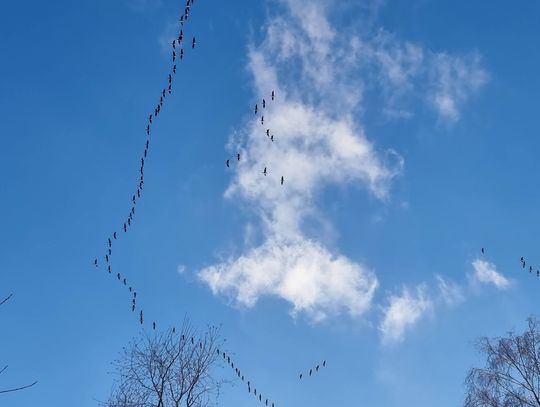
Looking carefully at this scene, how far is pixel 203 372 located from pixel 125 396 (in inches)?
152

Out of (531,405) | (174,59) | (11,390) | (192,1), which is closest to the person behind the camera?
(11,390)

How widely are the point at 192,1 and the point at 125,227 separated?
9.90m

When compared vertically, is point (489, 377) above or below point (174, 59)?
below

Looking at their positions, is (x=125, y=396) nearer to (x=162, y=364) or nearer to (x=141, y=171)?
(x=162, y=364)

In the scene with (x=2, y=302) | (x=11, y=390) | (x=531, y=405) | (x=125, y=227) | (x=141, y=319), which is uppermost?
(x=125, y=227)

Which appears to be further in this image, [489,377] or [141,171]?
[489,377]

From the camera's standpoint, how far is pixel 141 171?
23953mm

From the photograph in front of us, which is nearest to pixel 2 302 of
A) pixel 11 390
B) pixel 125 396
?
pixel 11 390

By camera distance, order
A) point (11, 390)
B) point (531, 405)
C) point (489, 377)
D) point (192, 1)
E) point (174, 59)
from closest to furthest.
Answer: point (11, 390), point (174, 59), point (192, 1), point (531, 405), point (489, 377)

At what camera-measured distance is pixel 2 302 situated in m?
9.89

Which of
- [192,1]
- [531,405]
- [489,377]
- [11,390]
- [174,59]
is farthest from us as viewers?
[489,377]

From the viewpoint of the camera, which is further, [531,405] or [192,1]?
[531,405]

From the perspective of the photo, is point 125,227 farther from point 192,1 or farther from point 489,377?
point 489,377

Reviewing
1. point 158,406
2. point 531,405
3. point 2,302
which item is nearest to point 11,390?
point 2,302
